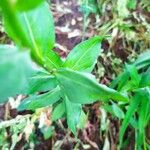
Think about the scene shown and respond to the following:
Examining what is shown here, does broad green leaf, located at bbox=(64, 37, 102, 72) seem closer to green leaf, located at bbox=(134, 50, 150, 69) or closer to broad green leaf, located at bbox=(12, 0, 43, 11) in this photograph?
broad green leaf, located at bbox=(12, 0, 43, 11)

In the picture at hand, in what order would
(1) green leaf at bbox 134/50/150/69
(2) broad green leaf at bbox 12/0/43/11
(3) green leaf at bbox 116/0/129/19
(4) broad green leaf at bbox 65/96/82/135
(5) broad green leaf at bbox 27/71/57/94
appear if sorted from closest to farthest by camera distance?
(2) broad green leaf at bbox 12/0/43/11 → (5) broad green leaf at bbox 27/71/57/94 → (4) broad green leaf at bbox 65/96/82/135 → (1) green leaf at bbox 134/50/150/69 → (3) green leaf at bbox 116/0/129/19

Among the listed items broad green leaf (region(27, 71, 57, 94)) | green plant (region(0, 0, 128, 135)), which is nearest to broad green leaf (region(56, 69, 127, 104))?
green plant (region(0, 0, 128, 135))

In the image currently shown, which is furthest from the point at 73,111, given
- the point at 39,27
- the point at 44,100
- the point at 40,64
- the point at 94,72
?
the point at 94,72

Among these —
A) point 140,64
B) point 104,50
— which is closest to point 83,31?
point 104,50

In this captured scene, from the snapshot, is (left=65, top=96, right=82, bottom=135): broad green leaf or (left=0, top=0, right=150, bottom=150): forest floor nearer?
→ (left=65, top=96, right=82, bottom=135): broad green leaf

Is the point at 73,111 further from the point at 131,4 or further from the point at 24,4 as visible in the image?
the point at 131,4

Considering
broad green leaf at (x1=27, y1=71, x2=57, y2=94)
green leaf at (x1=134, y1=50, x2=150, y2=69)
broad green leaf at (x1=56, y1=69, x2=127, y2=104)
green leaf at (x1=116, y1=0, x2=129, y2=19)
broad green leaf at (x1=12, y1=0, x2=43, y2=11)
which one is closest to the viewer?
broad green leaf at (x1=12, y1=0, x2=43, y2=11)

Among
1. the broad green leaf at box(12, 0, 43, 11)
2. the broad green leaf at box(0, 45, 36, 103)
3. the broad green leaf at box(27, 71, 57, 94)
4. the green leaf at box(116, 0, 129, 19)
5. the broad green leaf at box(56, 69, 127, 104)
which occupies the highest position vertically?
the broad green leaf at box(12, 0, 43, 11)

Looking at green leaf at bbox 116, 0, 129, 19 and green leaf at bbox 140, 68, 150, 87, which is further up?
green leaf at bbox 116, 0, 129, 19
